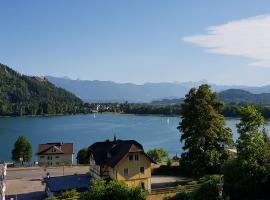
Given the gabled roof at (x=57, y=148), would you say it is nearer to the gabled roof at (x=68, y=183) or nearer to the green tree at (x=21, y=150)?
the green tree at (x=21, y=150)

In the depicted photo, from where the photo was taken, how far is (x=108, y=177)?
45750 millimetres

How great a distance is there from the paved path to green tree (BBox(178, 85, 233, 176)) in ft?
53.6

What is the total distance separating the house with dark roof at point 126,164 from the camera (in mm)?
43906

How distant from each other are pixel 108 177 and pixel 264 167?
1796 centimetres

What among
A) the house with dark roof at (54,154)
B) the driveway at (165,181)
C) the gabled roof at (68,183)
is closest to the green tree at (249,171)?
Result: the driveway at (165,181)

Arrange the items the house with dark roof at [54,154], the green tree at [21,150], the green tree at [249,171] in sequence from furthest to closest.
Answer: the house with dark roof at [54,154]
the green tree at [21,150]
the green tree at [249,171]

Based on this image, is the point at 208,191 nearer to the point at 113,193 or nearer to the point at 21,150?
the point at 113,193

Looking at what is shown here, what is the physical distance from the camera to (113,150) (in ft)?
152

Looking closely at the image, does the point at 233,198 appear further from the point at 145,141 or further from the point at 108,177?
the point at 145,141

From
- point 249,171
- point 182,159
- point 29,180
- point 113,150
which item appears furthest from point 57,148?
point 249,171

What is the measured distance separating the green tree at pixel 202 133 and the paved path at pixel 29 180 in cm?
1633

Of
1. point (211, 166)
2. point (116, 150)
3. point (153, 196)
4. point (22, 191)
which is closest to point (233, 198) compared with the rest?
point (153, 196)

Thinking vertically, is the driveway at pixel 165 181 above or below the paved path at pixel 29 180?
above

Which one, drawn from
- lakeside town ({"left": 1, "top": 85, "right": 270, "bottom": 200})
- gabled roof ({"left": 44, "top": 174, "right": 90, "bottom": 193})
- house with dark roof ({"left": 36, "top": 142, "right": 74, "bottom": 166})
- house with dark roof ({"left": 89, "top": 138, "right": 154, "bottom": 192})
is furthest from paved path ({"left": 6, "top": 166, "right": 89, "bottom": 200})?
house with dark roof ({"left": 36, "top": 142, "right": 74, "bottom": 166})
